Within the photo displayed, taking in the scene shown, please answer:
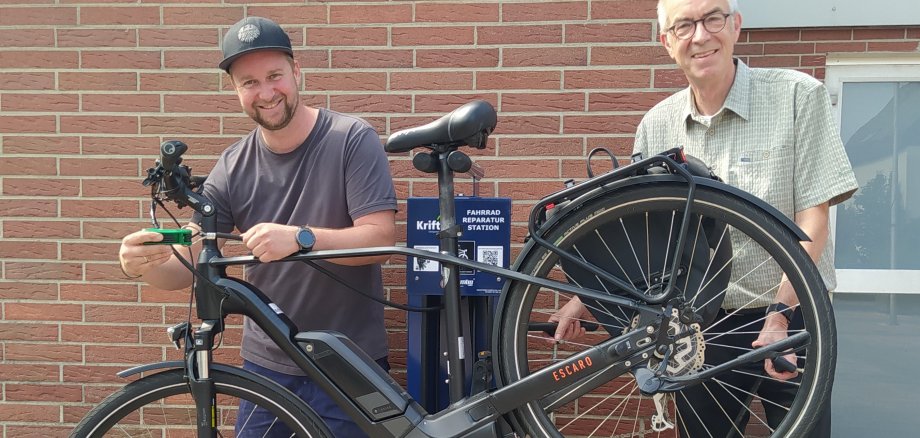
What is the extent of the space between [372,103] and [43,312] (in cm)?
192

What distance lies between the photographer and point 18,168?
3480 millimetres

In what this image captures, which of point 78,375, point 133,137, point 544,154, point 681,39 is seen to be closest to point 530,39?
point 544,154

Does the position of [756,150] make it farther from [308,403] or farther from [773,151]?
[308,403]

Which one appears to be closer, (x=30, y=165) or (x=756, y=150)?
(x=756, y=150)

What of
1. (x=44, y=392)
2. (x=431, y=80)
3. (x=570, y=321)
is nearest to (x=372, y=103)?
(x=431, y=80)

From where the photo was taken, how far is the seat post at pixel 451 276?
2199mm

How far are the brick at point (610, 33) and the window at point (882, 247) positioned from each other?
3.03ft

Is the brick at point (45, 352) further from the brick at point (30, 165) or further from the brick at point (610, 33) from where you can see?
the brick at point (610, 33)

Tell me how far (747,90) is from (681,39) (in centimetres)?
28

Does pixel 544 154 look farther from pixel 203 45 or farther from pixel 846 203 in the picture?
pixel 203 45

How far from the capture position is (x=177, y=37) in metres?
3.39

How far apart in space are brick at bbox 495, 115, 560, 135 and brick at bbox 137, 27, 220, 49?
1.41 m

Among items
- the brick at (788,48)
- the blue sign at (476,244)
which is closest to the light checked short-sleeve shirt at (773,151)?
the blue sign at (476,244)

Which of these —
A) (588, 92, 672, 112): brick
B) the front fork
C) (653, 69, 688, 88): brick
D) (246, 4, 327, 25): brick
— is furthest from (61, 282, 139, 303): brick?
(653, 69, 688, 88): brick
